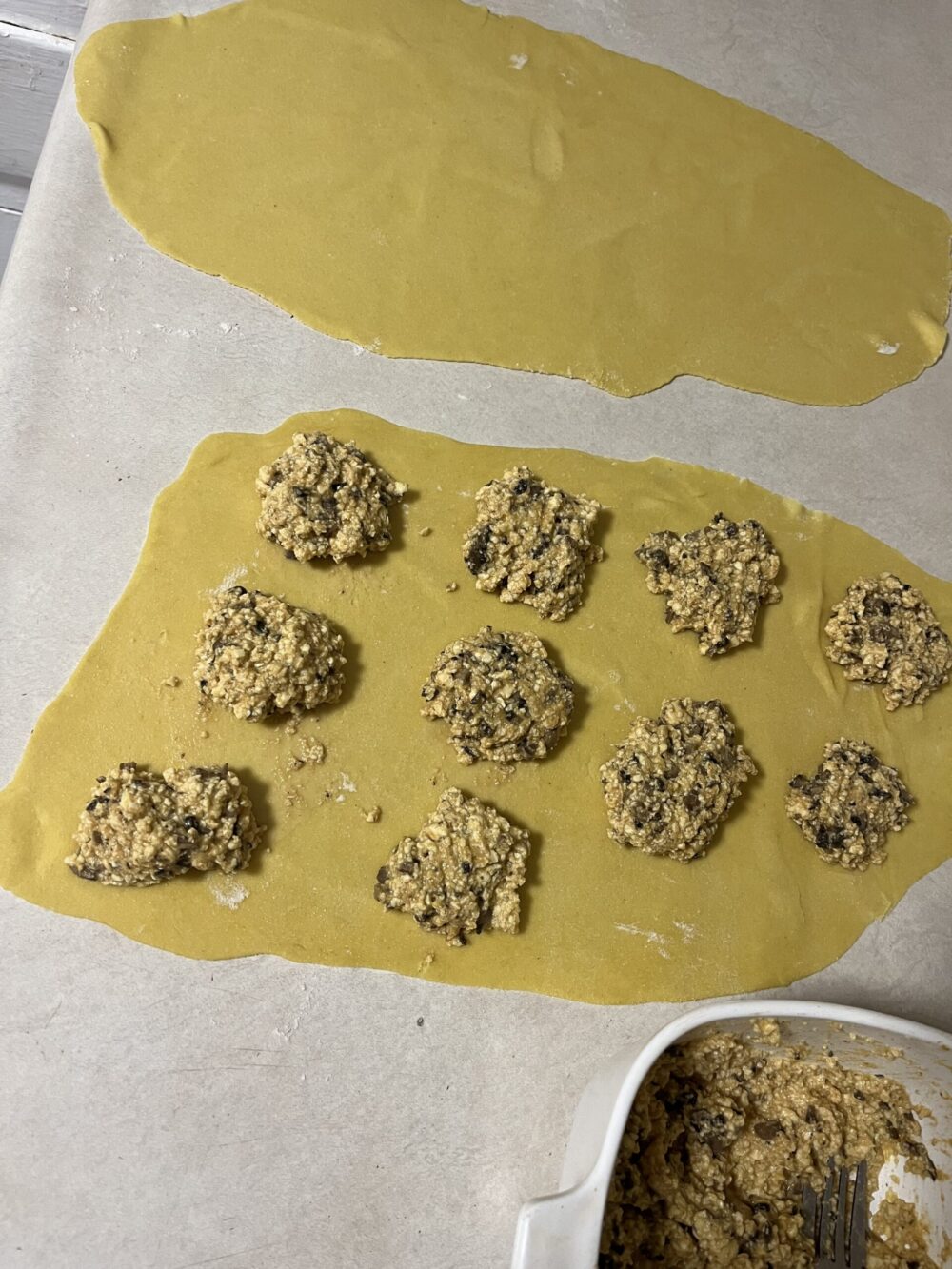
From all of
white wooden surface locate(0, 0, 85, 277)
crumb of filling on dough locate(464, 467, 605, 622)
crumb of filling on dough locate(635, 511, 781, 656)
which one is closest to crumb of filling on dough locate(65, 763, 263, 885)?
crumb of filling on dough locate(464, 467, 605, 622)

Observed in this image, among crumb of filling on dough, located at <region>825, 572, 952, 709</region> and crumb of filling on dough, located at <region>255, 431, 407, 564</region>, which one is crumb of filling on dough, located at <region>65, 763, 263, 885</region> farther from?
crumb of filling on dough, located at <region>825, 572, 952, 709</region>

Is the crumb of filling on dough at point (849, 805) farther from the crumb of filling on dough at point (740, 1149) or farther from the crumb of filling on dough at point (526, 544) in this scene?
the crumb of filling on dough at point (526, 544)

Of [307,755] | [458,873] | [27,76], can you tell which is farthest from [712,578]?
[27,76]

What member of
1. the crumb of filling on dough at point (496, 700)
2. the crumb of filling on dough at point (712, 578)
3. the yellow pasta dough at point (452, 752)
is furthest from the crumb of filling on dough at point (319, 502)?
the crumb of filling on dough at point (712, 578)

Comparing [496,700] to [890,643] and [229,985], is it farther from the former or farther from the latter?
[890,643]

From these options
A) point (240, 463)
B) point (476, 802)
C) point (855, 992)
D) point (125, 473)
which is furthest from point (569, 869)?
point (125, 473)

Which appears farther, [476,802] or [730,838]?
[730,838]

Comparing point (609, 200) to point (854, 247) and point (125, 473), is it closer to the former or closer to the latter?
point (854, 247)
